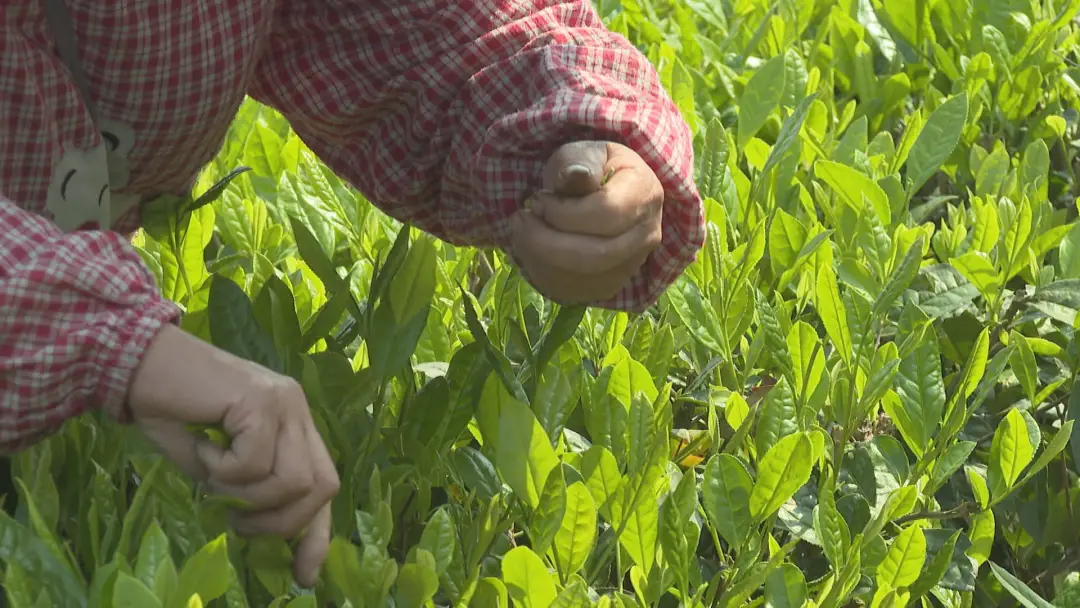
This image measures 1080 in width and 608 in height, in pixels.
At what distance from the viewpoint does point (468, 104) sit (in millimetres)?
1257

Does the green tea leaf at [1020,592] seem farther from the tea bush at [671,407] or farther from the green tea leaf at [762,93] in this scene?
the green tea leaf at [762,93]

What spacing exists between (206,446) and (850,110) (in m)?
1.14

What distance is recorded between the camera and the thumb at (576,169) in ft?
3.27

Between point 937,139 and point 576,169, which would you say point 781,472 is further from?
point 937,139

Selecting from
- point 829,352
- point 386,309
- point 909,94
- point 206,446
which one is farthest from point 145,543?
point 909,94

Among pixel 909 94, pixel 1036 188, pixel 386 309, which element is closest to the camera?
pixel 386 309

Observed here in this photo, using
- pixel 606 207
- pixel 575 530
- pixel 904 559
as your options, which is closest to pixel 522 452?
pixel 575 530

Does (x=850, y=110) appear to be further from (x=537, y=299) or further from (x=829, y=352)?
(x=537, y=299)

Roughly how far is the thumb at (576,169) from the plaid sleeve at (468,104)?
3 centimetres

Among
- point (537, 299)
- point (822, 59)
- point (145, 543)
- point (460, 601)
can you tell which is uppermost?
point (145, 543)

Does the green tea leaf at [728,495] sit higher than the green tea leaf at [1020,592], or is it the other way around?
the green tea leaf at [728,495]

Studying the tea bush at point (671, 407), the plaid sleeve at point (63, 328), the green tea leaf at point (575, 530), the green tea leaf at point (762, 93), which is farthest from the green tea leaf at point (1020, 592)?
the green tea leaf at point (762, 93)

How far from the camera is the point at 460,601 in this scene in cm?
94

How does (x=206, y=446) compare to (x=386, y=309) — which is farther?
(x=386, y=309)
